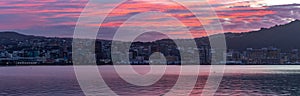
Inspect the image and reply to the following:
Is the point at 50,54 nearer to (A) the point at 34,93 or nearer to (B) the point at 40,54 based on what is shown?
(B) the point at 40,54

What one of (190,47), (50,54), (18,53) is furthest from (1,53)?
(190,47)

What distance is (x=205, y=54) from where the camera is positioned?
7825 inches

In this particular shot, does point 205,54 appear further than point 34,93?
Yes

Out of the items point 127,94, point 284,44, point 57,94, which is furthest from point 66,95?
point 284,44

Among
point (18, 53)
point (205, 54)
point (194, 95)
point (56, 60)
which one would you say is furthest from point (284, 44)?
point (194, 95)

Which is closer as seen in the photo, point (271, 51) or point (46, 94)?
point (46, 94)

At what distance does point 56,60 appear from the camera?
195 metres

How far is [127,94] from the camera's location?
47750 mm

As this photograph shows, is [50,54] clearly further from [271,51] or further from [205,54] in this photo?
[271,51]

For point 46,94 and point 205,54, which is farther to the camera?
point 205,54

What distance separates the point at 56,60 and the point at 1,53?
69.3ft

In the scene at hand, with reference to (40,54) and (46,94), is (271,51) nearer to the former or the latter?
(40,54)

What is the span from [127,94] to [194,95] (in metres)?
6.22

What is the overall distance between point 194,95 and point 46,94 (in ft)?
44.7
